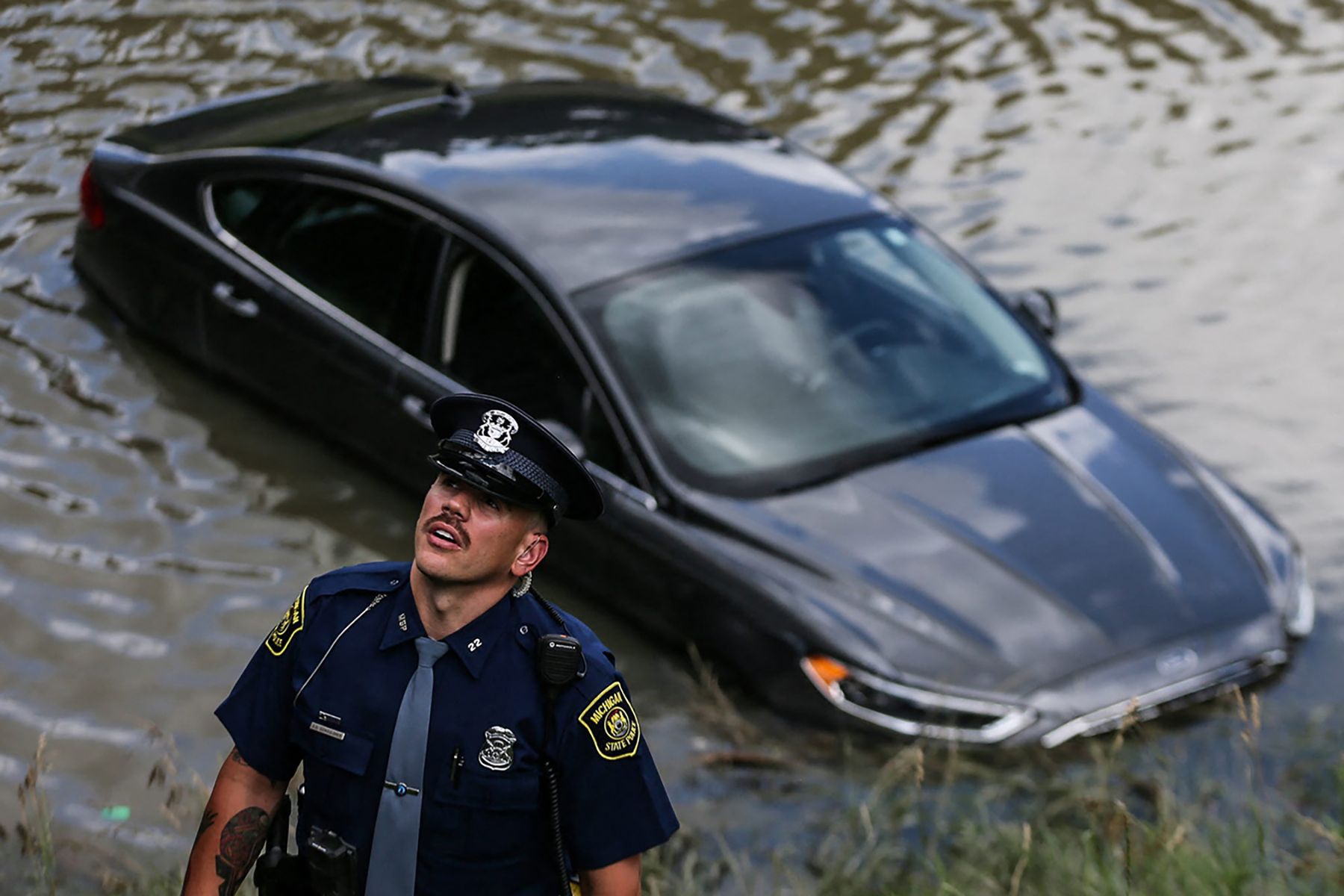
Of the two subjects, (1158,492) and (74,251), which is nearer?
(1158,492)

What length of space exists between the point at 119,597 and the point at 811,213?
104 inches

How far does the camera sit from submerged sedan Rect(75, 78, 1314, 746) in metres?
5.29

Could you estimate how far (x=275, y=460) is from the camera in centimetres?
707

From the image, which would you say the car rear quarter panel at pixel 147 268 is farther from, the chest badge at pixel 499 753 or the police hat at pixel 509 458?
the chest badge at pixel 499 753

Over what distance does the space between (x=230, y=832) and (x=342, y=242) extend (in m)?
3.68

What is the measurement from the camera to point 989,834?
4.73m

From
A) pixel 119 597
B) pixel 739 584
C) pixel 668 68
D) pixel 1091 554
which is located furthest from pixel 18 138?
pixel 1091 554

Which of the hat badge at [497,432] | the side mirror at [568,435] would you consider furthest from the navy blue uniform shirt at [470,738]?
the side mirror at [568,435]

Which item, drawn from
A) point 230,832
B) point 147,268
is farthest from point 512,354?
point 230,832

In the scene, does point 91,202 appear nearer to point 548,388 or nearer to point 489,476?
point 548,388

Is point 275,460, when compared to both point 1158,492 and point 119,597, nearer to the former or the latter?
point 119,597

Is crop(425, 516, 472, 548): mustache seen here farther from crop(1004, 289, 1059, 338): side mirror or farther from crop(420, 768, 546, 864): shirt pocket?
crop(1004, 289, 1059, 338): side mirror

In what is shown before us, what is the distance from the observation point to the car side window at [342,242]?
6.38 m

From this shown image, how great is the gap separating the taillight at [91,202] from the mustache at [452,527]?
4.96 metres
